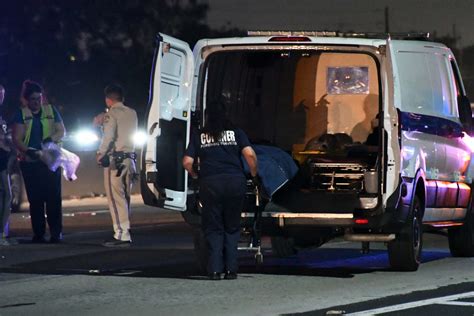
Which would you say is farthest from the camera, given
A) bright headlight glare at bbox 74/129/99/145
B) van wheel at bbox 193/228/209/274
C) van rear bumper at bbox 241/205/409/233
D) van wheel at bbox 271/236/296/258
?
bright headlight glare at bbox 74/129/99/145

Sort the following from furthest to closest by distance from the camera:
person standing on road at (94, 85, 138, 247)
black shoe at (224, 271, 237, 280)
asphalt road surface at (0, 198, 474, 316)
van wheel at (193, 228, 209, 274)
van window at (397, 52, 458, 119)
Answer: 1. person standing on road at (94, 85, 138, 247)
2. van window at (397, 52, 458, 119)
3. van wheel at (193, 228, 209, 274)
4. black shoe at (224, 271, 237, 280)
5. asphalt road surface at (0, 198, 474, 316)

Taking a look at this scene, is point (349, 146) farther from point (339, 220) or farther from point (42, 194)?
point (42, 194)

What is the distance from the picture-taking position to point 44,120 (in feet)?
51.6

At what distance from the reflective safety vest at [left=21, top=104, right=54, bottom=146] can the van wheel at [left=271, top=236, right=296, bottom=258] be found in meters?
3.66

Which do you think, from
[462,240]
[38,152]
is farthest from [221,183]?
[38,152]

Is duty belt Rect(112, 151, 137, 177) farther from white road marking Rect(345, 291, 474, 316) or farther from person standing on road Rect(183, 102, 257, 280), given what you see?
white road marking Rect(345, 291, 474, 316)

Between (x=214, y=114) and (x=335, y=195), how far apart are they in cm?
143

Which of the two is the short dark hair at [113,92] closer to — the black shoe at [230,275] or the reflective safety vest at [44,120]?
the reflective safety vest at [44,120]

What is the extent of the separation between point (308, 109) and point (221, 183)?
4.24 meters

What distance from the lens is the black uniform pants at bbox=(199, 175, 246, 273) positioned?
37.1 feet

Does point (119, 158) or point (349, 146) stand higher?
point (349, 146)

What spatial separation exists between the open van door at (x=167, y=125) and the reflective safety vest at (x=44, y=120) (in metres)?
4.08

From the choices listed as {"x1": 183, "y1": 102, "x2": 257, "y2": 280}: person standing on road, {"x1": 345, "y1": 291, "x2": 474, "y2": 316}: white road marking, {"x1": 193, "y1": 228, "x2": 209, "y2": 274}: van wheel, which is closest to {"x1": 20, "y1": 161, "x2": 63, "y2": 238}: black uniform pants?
{"x1": 193, "y1": 228, "x2": 209, "y2": 274}: van wheel

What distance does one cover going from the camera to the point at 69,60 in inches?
1689
